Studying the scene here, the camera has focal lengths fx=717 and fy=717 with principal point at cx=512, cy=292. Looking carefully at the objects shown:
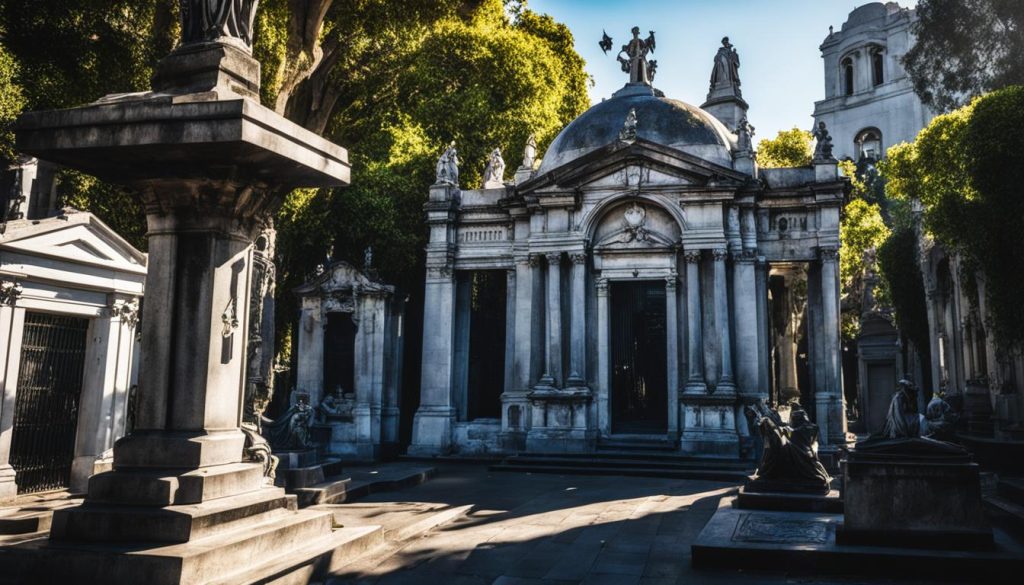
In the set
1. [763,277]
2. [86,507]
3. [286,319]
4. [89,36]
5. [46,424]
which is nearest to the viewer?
[86,507]

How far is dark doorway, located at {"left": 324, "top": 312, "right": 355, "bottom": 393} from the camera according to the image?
1844cm

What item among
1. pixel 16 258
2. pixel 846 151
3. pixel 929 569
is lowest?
pixel 929 569

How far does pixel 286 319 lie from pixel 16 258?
493 inches

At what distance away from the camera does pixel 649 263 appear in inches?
691

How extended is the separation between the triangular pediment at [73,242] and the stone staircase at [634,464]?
335 inches

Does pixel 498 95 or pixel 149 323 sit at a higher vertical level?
pixel 498 95

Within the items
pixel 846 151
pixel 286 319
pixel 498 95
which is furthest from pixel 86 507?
pixel 846 151

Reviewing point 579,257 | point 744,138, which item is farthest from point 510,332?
point 744,138

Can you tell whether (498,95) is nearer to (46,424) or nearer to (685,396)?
(685,396)

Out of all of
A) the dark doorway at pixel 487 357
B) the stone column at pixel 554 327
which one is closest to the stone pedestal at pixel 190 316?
the stone column at pixel 554 327

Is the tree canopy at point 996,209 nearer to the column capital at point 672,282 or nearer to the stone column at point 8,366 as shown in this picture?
the column capital at point 672,282

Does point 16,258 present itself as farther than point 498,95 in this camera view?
No

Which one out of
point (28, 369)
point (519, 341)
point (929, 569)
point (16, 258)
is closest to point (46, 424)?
point (28, 369)

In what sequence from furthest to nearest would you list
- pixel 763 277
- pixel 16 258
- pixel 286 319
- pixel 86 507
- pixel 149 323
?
pixel 286 319 → pixel 763 277 → pixel 16 258 → pixel 149 323 → pixel 86 507
